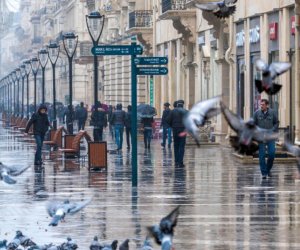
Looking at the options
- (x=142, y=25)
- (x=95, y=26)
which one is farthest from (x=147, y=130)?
(x=142, y=25)

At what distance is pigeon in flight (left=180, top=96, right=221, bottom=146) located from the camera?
9109 mm

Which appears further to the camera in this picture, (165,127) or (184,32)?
(184,32)

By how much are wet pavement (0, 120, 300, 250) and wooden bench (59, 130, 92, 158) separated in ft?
3.94

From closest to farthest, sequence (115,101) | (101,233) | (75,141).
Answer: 1. (101,233)
2. (75,141)
3. (115,101)

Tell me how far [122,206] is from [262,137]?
12.5 m

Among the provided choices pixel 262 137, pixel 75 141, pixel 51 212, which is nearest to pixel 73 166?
pixel 75 141

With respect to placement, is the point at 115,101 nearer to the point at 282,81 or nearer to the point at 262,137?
the point at 282,81

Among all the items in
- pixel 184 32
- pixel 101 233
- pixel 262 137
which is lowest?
pixel 101 233

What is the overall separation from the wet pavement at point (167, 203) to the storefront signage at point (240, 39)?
9473 millimetres

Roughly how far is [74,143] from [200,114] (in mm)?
29515

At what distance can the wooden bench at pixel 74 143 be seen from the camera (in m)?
37.5

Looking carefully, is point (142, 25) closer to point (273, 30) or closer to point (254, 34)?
point (254, 34)

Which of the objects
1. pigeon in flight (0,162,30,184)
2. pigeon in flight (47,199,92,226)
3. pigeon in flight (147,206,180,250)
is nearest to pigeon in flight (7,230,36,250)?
pigeon in flight (47,199,92,226)

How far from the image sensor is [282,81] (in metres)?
38.6
